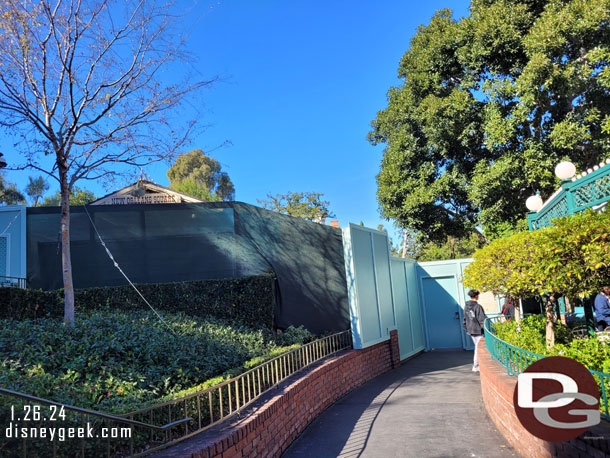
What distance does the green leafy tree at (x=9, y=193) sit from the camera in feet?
103

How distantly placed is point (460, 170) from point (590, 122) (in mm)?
3497

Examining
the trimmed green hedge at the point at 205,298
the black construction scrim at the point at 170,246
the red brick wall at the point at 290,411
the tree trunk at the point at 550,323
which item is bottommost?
the red brick wall at the point at 290,411

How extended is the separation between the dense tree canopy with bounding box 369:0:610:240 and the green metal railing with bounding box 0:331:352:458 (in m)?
9.37

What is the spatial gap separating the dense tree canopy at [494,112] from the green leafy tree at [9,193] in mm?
29294

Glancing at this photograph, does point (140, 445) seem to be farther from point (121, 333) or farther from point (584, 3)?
point (584, 3)

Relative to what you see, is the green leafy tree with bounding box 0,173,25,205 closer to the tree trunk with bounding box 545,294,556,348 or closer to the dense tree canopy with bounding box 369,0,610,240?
the dense tree canopy with bounding box 369,0,610,240

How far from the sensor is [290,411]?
5.20 meters

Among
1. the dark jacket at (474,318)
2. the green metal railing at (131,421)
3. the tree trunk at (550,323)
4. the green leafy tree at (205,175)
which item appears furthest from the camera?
the green leafy tree at (205,175)

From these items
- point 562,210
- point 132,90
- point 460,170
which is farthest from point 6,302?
point 460,170

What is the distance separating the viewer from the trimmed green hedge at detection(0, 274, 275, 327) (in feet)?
27.7

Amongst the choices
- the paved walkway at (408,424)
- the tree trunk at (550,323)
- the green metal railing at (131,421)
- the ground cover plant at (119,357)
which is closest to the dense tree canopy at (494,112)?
the tree trunk at (550,323)

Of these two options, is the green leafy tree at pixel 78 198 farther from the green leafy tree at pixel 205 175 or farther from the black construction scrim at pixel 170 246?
the green leafy tree at pixel 205 175

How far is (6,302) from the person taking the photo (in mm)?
7547

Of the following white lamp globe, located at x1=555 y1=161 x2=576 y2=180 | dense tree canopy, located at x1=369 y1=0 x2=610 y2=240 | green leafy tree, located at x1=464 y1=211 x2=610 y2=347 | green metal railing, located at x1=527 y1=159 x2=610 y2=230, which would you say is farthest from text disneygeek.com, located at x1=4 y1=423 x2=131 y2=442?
dense tree canopy, located at x1=369 y1=0 x2=610 y2=240
